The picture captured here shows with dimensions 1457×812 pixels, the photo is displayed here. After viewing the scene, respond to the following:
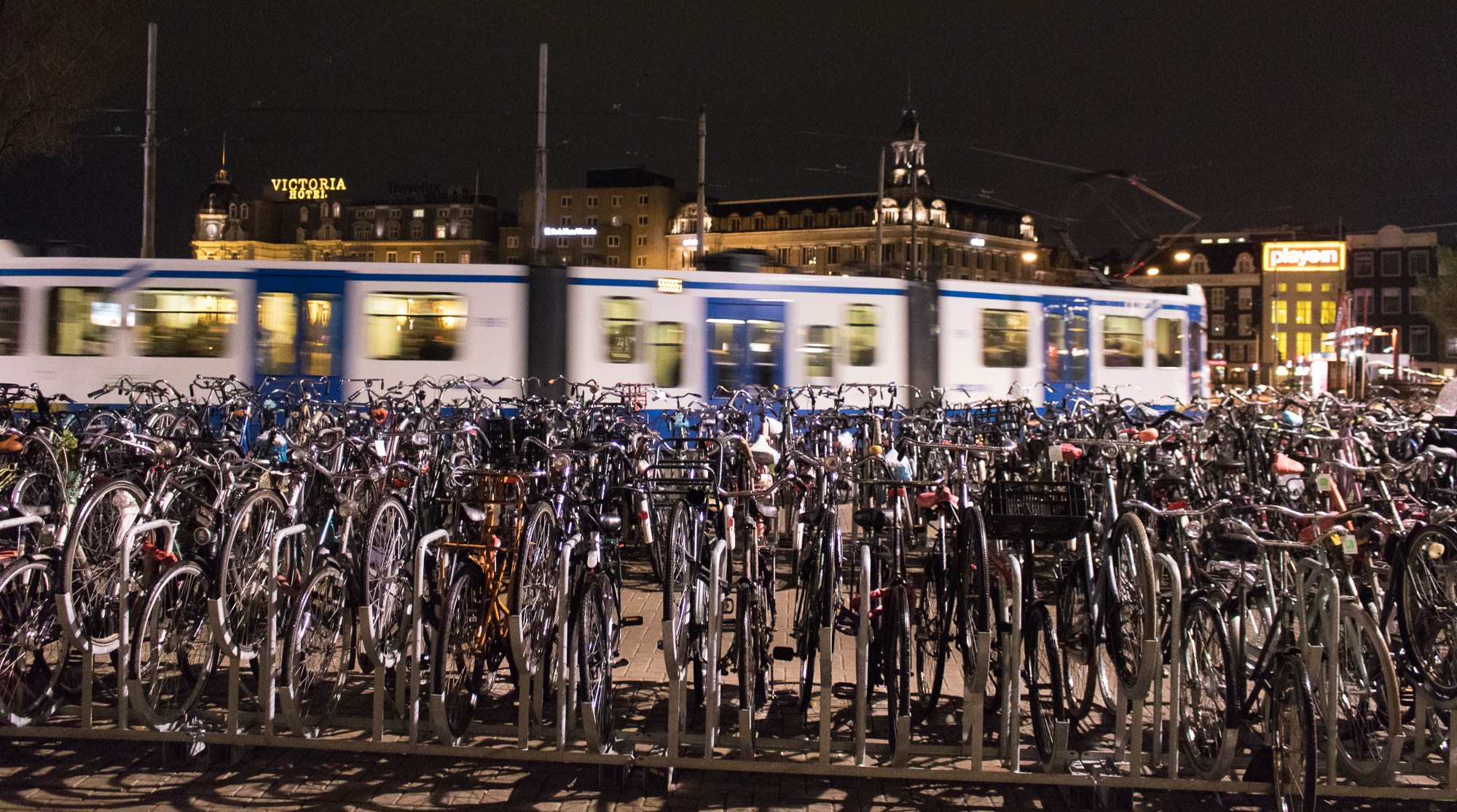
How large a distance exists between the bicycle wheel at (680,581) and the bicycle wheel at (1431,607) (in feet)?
9.24

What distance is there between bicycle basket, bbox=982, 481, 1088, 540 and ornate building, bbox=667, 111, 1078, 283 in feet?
271

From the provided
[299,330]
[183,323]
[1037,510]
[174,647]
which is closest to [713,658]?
[1037,510]

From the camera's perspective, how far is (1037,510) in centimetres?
517

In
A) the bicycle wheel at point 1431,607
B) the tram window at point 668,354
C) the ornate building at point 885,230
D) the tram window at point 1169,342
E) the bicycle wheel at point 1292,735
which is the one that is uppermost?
the ornate building at point 885,230

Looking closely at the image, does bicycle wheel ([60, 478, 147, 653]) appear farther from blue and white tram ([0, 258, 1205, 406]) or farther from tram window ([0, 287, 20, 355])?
tram window ([0, 287, 20, 355])

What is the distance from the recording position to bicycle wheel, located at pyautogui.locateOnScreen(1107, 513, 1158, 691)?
4281 millimetres

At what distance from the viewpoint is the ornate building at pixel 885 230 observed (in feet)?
299

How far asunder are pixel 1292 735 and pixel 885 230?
8913cm

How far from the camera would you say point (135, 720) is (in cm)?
489

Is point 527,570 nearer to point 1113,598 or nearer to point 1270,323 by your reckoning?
point 1113,598

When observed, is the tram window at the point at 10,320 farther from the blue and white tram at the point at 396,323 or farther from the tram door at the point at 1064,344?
the tram door at the point at 1064,344

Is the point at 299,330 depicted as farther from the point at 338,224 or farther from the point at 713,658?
the point at 338,224

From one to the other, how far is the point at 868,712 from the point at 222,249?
105 meters

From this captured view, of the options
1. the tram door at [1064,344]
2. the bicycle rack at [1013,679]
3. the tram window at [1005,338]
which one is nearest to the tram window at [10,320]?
the tram window at [1005,338]
